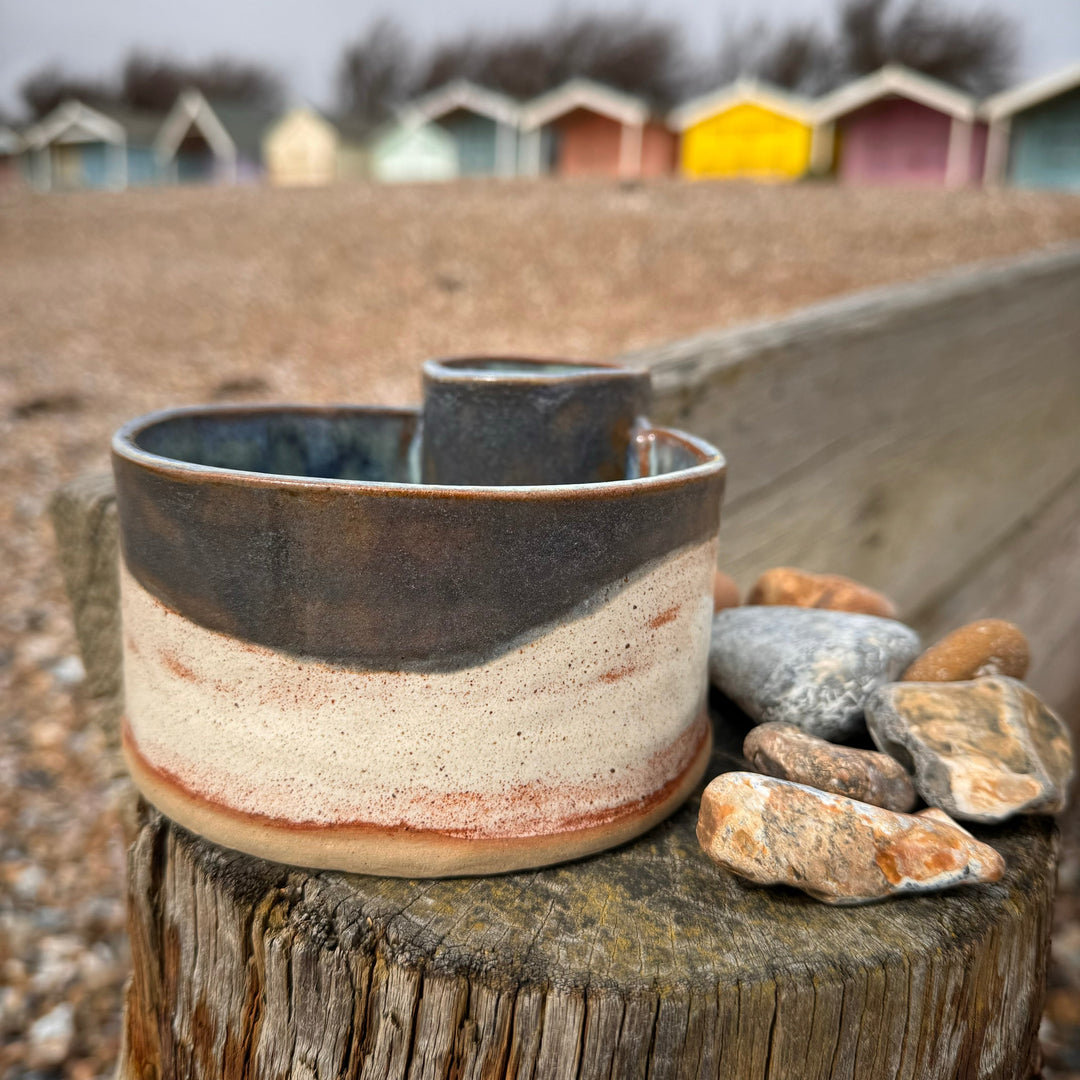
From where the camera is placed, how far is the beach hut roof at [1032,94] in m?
16.7

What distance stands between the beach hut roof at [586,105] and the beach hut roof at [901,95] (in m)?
4.52

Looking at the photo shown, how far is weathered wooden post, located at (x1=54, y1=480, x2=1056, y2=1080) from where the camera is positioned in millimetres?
871

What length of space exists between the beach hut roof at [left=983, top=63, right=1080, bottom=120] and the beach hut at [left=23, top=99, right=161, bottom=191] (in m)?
28.5

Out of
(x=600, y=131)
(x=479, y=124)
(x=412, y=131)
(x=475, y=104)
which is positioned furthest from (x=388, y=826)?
(x=412, y=131)

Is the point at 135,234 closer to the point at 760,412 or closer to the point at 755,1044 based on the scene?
the point at 760,412

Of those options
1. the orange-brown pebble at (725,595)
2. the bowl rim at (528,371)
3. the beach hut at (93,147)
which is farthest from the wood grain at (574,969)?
the beach hut at (93,147)

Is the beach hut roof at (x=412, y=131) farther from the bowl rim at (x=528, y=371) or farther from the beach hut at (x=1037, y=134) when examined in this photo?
the bowl rim at (x=528, y=371)

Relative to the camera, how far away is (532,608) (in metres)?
0.88

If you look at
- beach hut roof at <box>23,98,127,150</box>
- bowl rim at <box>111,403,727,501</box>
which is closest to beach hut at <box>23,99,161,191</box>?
beach hut roof at <box>23,98,127,150</box>

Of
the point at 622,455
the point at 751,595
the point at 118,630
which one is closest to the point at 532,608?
the point at 622,455

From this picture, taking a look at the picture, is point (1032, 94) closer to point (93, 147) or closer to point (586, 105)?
point (586, 105)

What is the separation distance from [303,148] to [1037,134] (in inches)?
836

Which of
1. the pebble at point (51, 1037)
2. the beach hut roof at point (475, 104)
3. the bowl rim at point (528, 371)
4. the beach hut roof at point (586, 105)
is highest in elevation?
the beach hut roof at point (475, 104)

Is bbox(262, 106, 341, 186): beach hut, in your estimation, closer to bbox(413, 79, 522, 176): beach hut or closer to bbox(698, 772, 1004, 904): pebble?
bbox(413, 79, 522, 176): beach hut
